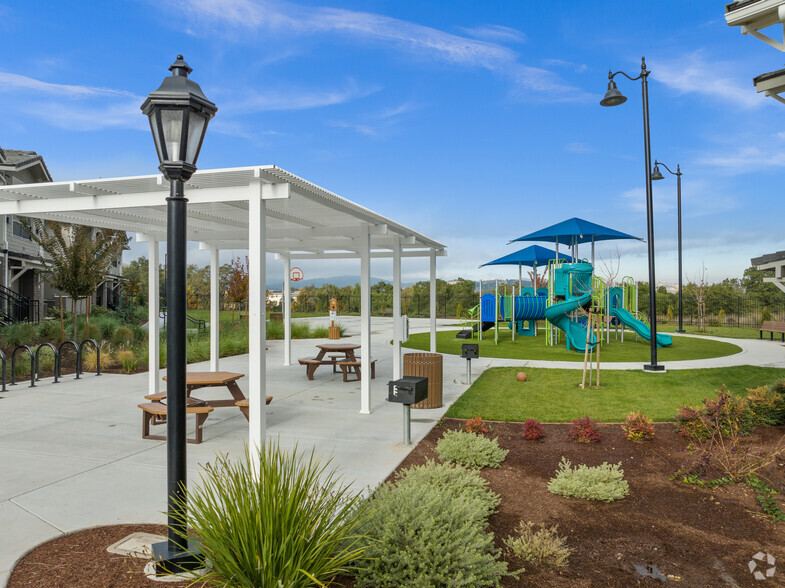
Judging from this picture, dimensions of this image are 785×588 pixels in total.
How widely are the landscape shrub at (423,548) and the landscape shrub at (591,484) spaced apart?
1800mm

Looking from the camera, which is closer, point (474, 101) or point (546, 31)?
point (546, 31)

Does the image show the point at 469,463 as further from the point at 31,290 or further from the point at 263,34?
the point at 31,290

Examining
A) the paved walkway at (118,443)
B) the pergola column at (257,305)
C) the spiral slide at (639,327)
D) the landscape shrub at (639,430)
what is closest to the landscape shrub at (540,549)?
the paved walkway at (118,443)

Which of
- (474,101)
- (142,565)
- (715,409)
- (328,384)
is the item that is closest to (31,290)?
(328,384)

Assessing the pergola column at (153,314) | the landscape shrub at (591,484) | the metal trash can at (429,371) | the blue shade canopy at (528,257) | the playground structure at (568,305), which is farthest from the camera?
the blue shade canopy at (528,257)

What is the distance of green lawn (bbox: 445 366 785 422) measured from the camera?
8055mm

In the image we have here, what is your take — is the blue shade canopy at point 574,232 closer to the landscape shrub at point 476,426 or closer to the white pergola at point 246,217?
the white pergola at point 246,217

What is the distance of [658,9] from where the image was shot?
461 inches

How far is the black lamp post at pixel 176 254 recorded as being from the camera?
10.1 feet

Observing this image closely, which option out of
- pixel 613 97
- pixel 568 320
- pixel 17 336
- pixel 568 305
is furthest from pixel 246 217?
pixel 568 320

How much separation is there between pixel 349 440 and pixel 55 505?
318cm

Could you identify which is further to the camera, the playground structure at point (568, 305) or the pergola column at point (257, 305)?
the playground structure at point (568, 305)

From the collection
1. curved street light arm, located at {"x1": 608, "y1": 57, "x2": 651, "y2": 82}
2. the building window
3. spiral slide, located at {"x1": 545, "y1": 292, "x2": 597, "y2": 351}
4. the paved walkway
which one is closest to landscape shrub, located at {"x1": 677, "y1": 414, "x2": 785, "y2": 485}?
the paved walkway

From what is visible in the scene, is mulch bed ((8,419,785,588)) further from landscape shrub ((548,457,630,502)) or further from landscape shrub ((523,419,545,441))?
landscape shrub ((523,419,545,441))
